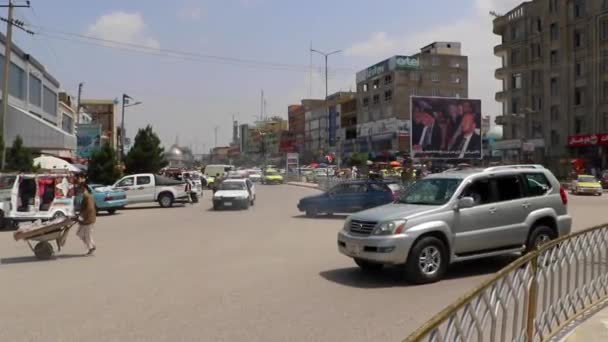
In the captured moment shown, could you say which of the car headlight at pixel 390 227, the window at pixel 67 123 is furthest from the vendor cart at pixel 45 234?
the window at pixel 67 123

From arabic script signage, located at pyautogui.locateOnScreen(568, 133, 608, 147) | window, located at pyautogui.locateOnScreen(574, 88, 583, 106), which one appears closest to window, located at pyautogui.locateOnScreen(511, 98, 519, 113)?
window, located at pyautogui.locateOnScreen(574, 88, 583, 106)

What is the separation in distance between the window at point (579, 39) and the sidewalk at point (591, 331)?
5894 centimetres

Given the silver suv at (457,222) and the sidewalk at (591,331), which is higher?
the silver suv at (457,222)

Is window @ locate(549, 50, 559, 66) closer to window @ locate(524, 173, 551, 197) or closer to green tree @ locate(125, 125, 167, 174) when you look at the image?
green tree @ locate(125, 125, 167, 174)

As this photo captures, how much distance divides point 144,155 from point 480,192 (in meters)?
42.2

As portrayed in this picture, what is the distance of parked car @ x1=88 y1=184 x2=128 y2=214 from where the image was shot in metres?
26.0

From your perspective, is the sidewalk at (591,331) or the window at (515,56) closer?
the sidewalk at (591,331)

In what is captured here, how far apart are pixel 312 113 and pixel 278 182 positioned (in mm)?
72239

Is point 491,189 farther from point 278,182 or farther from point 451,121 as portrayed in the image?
point 278,182

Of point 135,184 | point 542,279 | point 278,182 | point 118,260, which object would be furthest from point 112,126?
point 542,279

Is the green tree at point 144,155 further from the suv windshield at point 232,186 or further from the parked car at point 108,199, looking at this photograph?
the parked car at point 108,199

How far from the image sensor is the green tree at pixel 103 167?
39.3 meters

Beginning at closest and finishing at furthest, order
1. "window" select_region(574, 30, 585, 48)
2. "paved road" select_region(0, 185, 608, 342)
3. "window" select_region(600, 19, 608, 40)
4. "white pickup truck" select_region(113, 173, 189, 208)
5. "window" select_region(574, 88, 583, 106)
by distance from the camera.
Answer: "paved road" select_region(0, 185, 608, 342)
"white pickup truck" select_region(113, 173, 189, 208)
"window" select_region(600, 19, 608, 40)
"window" select_region(574, 30, 585, 48)
"window" select_region(574, 88, 583, 106)

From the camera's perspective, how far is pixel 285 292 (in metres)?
8.78
